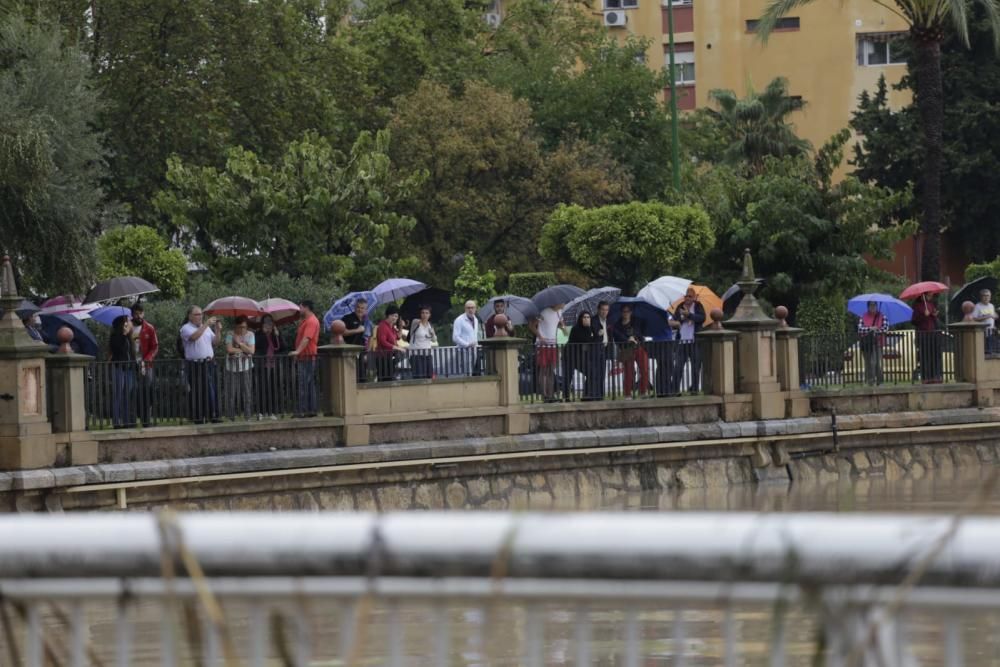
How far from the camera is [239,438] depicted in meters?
18.1

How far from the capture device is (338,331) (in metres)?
19.0

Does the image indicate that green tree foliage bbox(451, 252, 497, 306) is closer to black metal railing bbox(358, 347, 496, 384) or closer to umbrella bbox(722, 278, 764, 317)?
umbrella bbox(722, 278, 764, 317)

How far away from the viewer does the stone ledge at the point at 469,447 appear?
659 inches

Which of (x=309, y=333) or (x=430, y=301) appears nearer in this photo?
(x=309, y=333)

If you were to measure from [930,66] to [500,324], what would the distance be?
40.3 ft

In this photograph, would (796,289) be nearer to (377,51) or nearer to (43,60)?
(43,60)

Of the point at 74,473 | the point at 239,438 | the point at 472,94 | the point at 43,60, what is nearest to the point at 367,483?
the point at 239,438

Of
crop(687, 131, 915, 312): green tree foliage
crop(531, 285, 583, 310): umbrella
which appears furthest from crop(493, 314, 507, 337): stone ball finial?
crop(687, 131, 915, 312): green tree foliage

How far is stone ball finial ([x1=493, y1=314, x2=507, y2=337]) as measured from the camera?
2027 centimetres

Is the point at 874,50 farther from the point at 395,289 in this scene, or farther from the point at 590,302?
the point at 395,289

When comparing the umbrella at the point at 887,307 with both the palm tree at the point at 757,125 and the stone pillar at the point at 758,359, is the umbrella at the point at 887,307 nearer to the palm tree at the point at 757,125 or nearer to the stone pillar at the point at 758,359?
the stone pillar at the point at 758,359

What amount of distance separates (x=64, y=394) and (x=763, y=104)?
3420 centimetres

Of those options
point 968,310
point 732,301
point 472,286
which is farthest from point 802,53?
point 968,310

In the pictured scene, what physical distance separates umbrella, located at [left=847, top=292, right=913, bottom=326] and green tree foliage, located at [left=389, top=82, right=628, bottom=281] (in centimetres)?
1191
